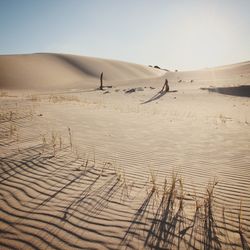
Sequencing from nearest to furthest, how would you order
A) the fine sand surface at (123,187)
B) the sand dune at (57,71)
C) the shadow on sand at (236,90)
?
the fine sand surface at (123,187), the shadow on sand at (236,90), the sand dune at (57,71)

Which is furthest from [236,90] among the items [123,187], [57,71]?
[57,71]

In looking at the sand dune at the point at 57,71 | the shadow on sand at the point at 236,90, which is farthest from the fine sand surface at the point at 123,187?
the sand dune at the point at 57,71

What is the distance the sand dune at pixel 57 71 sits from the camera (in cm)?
4194

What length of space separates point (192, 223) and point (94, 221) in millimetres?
1371

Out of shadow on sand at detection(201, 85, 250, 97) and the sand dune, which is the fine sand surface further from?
the sand dune

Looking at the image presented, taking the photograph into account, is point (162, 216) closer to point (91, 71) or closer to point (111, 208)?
point (111, 208)

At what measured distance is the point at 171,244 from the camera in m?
2.74

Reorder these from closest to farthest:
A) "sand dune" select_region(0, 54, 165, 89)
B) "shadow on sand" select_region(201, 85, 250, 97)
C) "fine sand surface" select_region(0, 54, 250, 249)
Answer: "fine sand surface" select_region(0, 54, 250, 249)
"shadow on sand" select_region(201, 85, 250, 97)
"sand dune" select_region(0, 54, 165, 89)

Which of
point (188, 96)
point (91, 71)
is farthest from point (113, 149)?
point (91, 71)

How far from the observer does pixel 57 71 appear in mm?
53125

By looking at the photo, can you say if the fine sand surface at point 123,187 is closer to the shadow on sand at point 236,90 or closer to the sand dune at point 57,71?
the shadow on sand at point 236,90

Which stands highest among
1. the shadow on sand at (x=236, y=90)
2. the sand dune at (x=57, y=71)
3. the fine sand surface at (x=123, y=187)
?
the sand dune at (x=57, y=71)

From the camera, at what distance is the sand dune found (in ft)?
138

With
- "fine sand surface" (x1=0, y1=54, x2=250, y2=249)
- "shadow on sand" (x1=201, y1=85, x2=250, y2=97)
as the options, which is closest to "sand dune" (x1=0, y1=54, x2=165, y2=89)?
"shadow on sand" (x1=201, y1=85, x2=250, y2=97)
